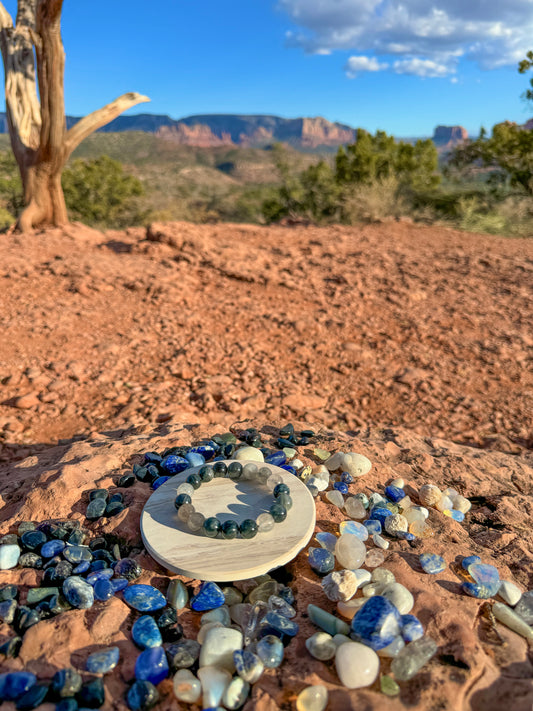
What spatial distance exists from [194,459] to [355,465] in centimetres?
65

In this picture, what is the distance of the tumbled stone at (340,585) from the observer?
4.12ft

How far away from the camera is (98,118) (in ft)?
21.3

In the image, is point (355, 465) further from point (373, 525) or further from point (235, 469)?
point (235, 469)

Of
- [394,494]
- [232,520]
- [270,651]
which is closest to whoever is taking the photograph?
[270,651]

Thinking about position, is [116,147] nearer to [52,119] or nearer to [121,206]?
[121,206]

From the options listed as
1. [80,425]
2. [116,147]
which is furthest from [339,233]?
[116,147]

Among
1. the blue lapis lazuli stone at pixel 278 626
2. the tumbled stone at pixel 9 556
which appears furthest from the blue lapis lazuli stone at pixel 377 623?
the tumbled stone at pixel 9 556

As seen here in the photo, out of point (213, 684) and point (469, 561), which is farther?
point (469, 561)

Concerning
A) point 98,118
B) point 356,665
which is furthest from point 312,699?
point 98,118

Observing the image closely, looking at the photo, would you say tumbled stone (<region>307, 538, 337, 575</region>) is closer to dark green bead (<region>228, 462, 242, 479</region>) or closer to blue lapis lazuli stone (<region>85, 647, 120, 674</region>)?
dark green bead (<region>228, 462, 242, 479</region>)

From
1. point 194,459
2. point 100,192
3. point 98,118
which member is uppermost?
point 98,118

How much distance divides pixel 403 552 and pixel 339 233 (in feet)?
17.2

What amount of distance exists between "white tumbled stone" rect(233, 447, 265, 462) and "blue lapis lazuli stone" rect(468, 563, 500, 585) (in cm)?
83

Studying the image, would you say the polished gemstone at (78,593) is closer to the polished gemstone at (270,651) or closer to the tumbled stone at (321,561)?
the polished gemstone at (270,651)
